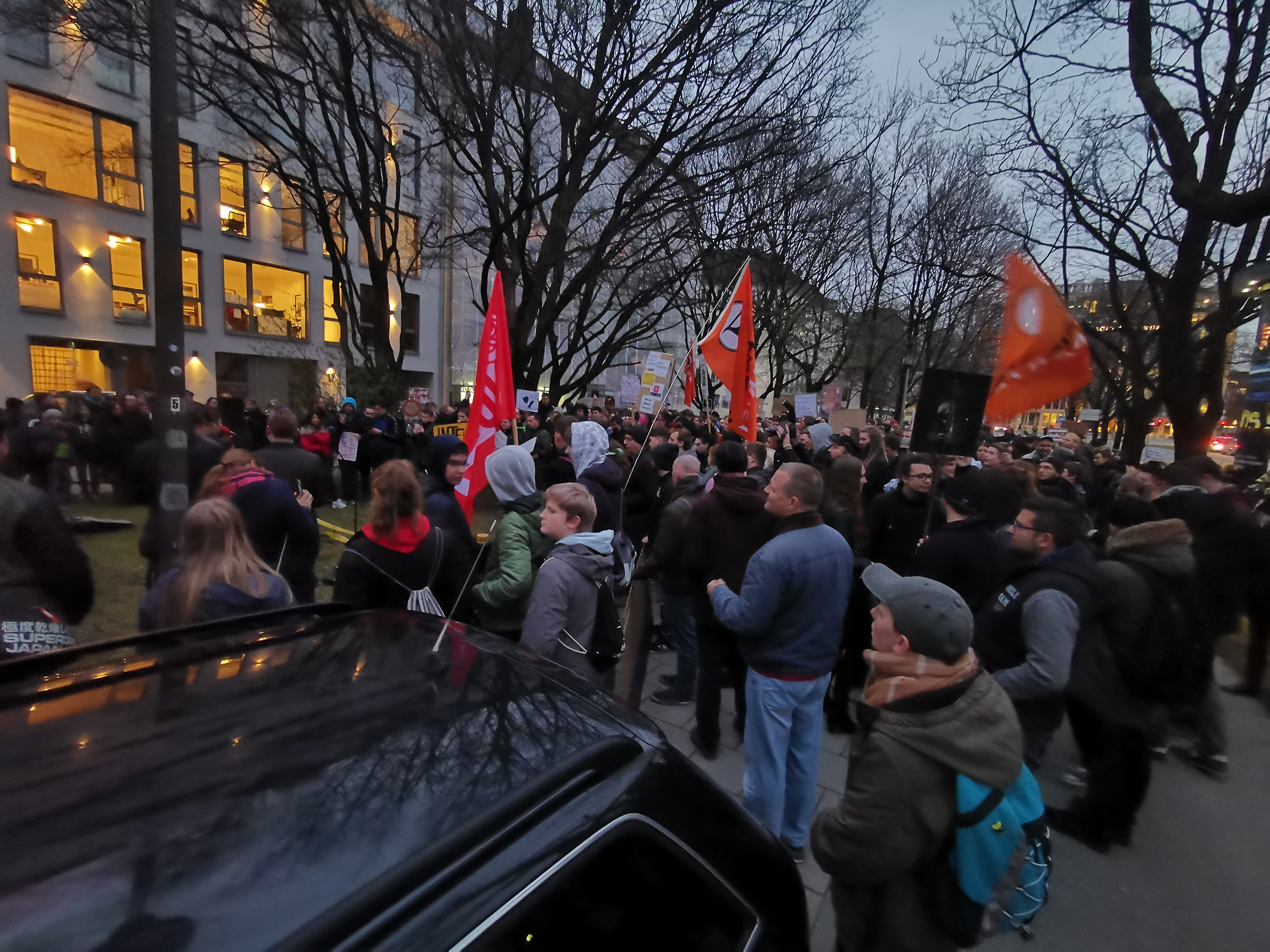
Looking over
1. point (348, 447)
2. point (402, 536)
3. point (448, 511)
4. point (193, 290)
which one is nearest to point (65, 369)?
point (193, 290)

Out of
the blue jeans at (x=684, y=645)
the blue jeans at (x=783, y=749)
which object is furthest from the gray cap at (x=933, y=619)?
the blue jeans at (x=684, y=645)

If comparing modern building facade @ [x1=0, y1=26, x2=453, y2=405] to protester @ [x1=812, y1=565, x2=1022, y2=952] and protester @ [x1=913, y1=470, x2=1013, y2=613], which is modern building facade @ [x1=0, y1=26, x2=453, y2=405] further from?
protester @ [x1=812, y1=565, x2=1022, y2=952]

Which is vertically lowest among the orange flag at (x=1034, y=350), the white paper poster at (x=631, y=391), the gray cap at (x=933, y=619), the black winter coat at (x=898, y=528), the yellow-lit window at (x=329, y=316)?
the black winter coat at (x=898, y=528)

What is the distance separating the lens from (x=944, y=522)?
4262mm

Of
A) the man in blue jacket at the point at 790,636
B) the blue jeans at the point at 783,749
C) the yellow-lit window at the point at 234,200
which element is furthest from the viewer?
the yellow-lit window at the point at 234,200

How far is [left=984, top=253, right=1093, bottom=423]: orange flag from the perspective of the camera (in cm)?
335

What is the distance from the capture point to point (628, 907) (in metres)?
1.34

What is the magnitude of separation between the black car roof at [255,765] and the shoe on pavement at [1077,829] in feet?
10.7

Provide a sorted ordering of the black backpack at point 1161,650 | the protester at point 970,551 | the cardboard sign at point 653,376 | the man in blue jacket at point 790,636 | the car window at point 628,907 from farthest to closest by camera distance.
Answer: the cardboard sign at point 653,376, the protester at point 970,551, the black backpack at point 1161,650, the man in blue jacket at point 790,636, the car window at point 628,907

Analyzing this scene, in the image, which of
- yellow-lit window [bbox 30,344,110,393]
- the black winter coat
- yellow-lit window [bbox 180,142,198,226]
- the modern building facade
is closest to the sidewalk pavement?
the black winter coat

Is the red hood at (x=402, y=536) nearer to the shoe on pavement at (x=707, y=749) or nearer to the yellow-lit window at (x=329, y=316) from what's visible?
the shoe on pavement at (x=707, y=749)

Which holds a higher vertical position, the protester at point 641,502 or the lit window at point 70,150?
the lit window at point 70,150

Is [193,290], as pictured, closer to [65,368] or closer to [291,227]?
[291,227]

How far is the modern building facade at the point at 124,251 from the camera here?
17000mm
